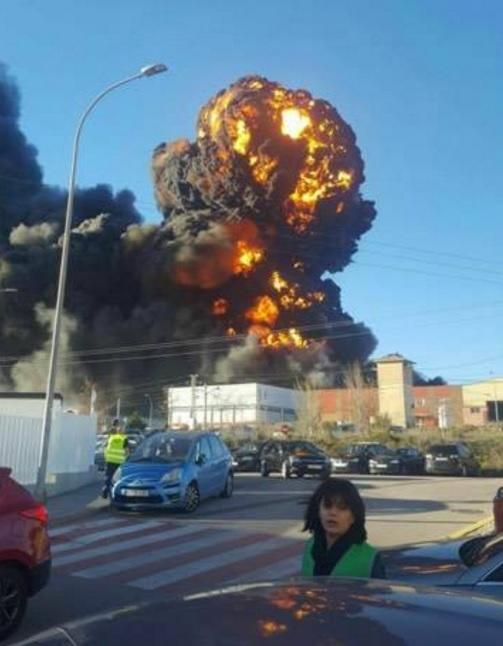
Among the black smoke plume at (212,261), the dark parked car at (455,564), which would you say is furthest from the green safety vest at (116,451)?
the black smoke plume at (212,261)

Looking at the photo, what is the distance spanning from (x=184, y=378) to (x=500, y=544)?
225ft

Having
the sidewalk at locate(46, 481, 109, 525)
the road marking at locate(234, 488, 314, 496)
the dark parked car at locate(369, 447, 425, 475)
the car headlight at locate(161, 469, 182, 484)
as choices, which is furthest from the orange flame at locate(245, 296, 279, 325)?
the car headlight at locate(161, 469, 182, 484)

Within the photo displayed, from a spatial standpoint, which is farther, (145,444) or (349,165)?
(349,165)

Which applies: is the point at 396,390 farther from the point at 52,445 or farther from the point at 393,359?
the point at 52,445

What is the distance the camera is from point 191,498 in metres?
14.6

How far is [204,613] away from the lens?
1.99m

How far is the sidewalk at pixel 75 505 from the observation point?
13.9 metres

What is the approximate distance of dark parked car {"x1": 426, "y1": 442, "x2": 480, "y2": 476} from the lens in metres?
33.5

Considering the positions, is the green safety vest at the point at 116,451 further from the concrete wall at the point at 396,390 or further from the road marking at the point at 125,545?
the concrete wall at the point at 396,390

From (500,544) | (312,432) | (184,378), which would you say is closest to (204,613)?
(500,544)

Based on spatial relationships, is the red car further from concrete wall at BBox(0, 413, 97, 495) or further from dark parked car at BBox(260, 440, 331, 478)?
dark parked car at BBox(260, 440, 331, 478)

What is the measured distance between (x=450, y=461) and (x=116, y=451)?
20.4 metres

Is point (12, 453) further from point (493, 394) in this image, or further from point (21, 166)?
point (21, 166)

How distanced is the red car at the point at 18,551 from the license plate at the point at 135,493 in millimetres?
7644
